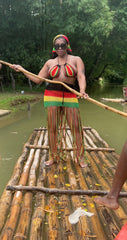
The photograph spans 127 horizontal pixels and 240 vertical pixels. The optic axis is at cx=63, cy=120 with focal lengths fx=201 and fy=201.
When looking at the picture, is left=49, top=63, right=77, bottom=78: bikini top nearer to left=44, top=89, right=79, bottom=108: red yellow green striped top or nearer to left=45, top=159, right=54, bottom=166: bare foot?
left=44, top=89, right=79, bottom=108: red yellow green striped top

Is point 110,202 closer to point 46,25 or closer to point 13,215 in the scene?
point 13,215

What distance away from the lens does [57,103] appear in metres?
2.54

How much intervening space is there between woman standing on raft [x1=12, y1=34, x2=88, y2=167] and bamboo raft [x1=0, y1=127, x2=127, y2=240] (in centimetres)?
25

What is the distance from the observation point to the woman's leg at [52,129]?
8.40 ft

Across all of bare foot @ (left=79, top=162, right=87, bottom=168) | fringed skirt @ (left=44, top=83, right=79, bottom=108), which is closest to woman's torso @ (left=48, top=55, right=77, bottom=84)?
fringed skirt @ (left=44, top=83, right=79, bottom=108)

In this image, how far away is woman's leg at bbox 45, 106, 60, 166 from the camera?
8.40 feet

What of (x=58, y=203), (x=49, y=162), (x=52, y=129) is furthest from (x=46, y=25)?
(x=58, y=203)

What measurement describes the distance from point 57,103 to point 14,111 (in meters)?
4.53

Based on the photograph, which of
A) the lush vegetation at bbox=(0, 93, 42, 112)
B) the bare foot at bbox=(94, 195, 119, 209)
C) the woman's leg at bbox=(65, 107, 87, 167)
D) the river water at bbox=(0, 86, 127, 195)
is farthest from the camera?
the lush vegetation at bbox=(0, 93, 42, 112)

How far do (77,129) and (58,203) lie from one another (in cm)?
103

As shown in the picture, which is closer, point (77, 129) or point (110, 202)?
point (110, 202)

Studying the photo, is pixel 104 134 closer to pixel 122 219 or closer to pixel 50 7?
pixel 122 219

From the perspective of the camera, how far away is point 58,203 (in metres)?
1.83

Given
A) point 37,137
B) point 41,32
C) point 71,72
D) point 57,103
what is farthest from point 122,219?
point 41,32
